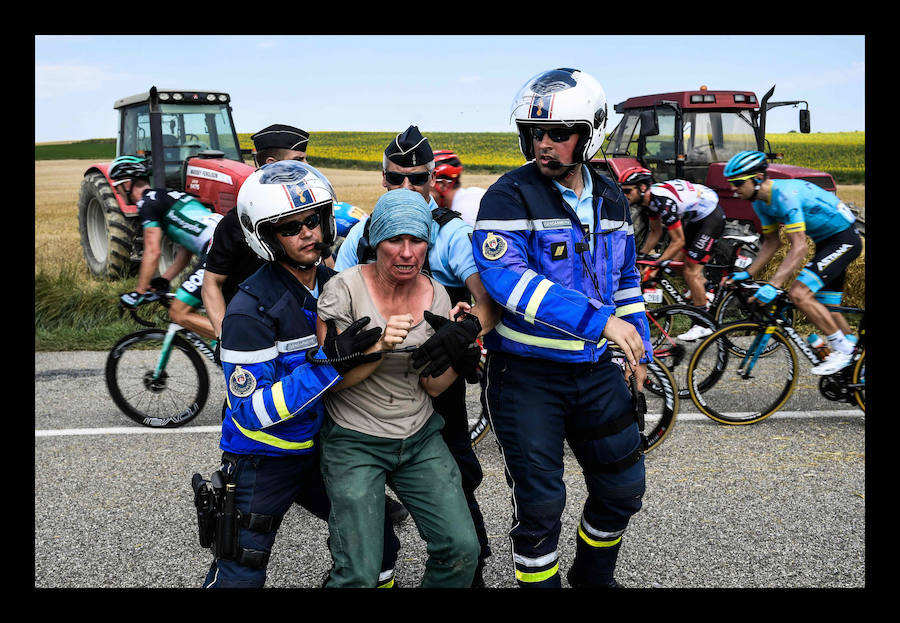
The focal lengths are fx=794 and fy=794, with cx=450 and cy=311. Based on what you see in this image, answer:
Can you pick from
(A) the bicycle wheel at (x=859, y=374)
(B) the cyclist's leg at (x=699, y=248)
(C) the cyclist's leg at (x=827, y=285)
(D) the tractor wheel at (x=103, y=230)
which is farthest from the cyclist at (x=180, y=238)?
(D) the tractor wheel at (x=103, y=230)

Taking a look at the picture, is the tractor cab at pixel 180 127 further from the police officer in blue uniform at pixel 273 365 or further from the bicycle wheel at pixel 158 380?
the police officer in blue uniform at pixel 273 365

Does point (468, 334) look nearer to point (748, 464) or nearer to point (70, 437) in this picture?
point (748, 464)

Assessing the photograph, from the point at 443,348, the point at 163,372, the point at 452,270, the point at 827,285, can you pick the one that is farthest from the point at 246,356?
the point at 827,285

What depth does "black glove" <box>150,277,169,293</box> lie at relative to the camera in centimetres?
648

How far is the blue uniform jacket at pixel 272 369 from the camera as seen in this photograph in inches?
108

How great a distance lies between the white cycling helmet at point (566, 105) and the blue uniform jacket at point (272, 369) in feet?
3.72

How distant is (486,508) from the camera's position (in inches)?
191

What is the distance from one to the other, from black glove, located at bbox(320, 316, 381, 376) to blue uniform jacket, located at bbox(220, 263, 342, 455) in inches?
2.1

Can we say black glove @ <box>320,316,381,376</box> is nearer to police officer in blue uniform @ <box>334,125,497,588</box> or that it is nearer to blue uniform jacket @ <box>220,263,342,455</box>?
blue uniform jacket @ <box>220,263,342,455</box>

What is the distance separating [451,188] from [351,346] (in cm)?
313

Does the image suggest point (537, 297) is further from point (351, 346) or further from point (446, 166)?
point (446, 166)

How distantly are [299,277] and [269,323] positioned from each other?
0.28 meters

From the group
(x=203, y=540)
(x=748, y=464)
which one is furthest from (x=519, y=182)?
(x=748, y=464)

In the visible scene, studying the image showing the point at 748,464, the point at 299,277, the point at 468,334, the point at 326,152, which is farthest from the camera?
the point at 326,152
